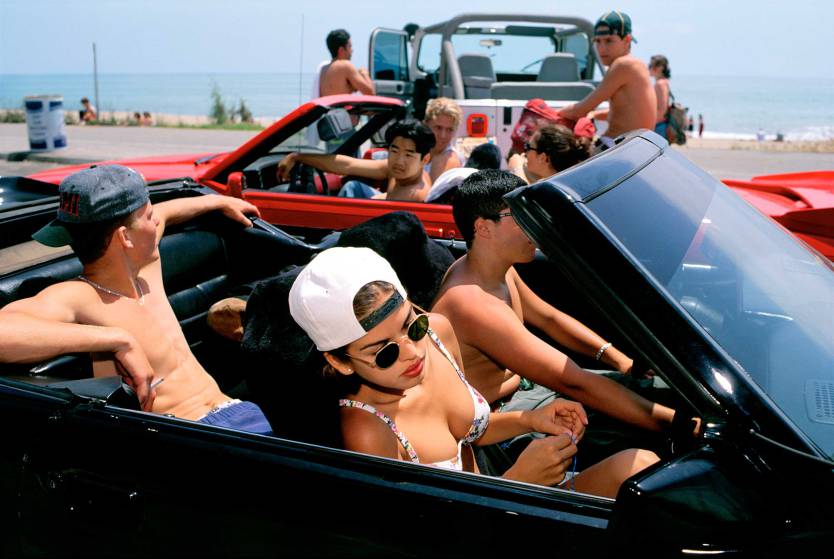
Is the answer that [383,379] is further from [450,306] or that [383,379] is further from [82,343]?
[82,343]

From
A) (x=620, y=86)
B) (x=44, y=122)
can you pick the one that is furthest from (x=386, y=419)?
(x=44, y=122)

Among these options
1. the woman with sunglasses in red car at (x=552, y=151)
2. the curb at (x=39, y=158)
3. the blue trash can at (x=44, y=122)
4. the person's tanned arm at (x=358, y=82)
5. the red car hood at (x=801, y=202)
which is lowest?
the curb at (x=39, y=158)

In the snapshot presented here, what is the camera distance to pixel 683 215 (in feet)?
6.22

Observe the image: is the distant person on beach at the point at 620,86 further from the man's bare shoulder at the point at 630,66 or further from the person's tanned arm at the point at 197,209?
the person's tanned arm at the point at 197,209

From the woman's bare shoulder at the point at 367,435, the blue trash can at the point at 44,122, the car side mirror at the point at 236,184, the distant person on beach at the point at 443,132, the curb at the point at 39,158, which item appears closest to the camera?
the woman's bare shoulder at the point at 367,435

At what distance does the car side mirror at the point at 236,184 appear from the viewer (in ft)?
15.3

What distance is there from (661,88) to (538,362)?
7.37 meters

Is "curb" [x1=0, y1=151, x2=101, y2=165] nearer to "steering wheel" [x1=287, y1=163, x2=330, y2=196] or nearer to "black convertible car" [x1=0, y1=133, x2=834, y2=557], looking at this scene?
"steering wheel" [x1=287, y1=163, x2=330, y2=196]

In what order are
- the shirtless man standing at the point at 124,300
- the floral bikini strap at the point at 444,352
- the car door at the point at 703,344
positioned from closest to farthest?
the car door at the point at 703,344
the floral bikini strap at the point at 444,352
the shirtless man standing at the point at 124,300

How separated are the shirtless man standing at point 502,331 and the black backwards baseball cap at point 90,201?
3.48 feet

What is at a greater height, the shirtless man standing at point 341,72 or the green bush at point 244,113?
the shirtless man standing at point 341,72

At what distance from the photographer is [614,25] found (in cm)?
545

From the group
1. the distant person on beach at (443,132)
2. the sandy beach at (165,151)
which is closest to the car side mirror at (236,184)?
the distant person on beach at (443,132)

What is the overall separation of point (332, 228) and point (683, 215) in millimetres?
2851
